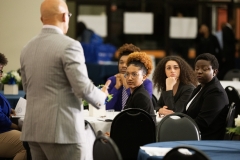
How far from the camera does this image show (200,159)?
Answer: 386cm

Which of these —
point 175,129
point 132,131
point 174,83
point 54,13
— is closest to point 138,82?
point 132,131

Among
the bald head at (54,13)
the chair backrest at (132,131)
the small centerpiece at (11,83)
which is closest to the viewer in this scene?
the bald head at (54,13)

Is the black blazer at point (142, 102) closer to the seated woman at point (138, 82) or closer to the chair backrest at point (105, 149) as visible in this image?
the seated woman at point (138, 82)

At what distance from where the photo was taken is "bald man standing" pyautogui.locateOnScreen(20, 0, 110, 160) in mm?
3971

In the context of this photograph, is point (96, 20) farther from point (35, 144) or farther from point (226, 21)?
point (35, 144)

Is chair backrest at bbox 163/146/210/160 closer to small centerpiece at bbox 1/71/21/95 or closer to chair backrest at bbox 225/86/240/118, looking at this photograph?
chair backrest at bbox 225/86/240/118

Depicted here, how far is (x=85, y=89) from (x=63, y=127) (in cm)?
28

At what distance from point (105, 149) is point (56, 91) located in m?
0.47

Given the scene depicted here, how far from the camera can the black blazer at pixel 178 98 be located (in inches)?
274

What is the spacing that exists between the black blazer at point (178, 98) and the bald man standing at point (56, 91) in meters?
2.92

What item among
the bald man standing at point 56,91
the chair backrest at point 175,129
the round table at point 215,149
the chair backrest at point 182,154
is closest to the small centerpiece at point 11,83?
the chair backrest at point 175,129

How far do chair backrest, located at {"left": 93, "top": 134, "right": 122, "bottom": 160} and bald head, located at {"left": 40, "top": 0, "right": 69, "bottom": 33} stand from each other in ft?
2.52

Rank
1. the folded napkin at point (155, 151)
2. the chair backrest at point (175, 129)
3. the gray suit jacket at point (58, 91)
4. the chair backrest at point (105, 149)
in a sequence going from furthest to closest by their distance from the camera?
the chair backrest at point (175, 129) → the folded napkin at point (155, 151) → the gray suit jacket at point (58, 91) → the chair backrest at point (105, 149)

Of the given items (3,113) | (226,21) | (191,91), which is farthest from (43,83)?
(226,21)
